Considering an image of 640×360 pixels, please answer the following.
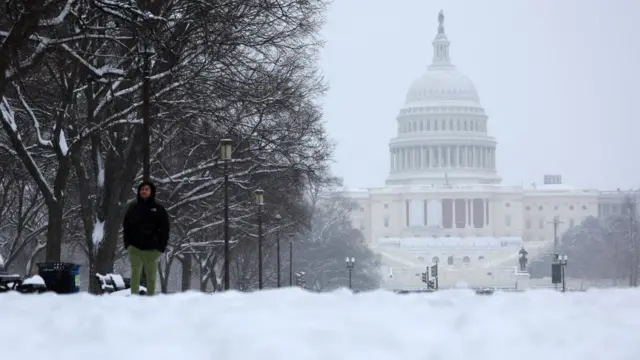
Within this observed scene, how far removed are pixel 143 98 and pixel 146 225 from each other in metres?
8.35

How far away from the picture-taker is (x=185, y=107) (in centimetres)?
3156

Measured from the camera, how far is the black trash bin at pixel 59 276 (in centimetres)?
2243

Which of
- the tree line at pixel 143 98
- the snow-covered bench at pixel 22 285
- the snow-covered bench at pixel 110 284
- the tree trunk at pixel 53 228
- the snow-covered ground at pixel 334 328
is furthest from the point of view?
the tree trunk at pixel 53 228

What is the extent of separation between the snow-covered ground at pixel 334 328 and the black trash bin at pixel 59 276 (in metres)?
10.1

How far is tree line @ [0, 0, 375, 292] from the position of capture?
25.5 m

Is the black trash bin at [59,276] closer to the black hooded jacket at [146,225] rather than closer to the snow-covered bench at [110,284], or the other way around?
the snow-covered bench at [110,284]

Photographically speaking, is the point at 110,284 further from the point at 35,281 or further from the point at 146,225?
the point at 146,225

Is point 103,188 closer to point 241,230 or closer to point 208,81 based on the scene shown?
point 208,81

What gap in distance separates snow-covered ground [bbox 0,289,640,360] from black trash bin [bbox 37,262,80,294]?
10.1m

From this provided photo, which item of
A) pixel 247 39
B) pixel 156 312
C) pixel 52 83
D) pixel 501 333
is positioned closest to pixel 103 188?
pixel 52 83

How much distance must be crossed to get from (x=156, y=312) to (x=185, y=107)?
2075 cm

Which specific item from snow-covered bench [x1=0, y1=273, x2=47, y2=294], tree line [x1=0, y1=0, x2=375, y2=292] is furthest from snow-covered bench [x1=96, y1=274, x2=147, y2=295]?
tree line [x1=0, y1=0, x2=375, y2=292]

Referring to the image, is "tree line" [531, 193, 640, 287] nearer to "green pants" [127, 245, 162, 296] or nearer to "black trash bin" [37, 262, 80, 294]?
"black trash bin" [37, 262, 80, 294]

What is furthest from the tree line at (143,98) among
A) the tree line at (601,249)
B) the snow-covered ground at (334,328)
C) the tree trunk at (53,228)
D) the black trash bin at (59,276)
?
the tree line at (601,249)
